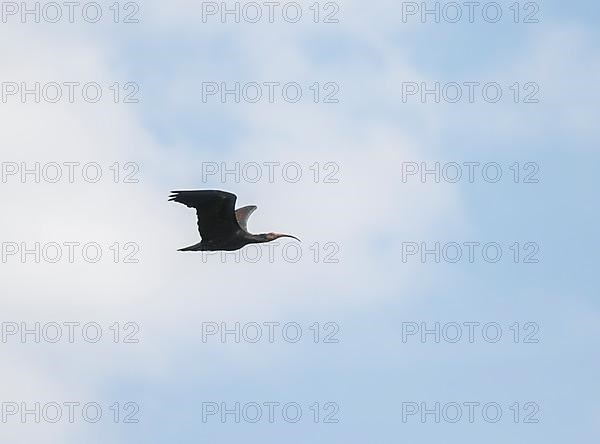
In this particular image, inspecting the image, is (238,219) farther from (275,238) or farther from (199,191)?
(199,191)

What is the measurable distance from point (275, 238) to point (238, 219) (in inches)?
73.7

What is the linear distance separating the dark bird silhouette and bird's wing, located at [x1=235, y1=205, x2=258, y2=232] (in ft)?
2.06

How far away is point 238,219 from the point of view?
2598 inches

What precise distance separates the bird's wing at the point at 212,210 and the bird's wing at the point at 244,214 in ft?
8.22

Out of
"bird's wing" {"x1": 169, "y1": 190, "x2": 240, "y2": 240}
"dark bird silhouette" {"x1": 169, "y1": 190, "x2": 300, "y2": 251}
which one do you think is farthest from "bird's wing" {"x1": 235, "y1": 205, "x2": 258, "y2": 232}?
"bird's wing" {"x1": 169, "y1": 190, "x2": 240, "y2": 240}

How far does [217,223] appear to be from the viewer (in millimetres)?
62281

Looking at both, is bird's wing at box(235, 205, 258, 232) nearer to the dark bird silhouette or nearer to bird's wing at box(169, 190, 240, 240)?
the dark bird silhouette

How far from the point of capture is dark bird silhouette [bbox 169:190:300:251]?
198 feet

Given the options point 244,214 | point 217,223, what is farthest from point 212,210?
point 244,214

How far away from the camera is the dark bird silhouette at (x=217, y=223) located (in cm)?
6050

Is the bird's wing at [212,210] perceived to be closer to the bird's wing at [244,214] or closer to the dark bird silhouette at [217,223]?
the dark bird silhouette at [217,223]

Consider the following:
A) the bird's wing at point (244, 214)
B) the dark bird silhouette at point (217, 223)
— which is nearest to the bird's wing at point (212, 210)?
the dark bird silhouette at point (217, 223)

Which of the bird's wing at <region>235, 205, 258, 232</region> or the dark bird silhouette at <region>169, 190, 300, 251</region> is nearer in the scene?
the dark bird silhouette at <region>169, 190, 300, 251</region>

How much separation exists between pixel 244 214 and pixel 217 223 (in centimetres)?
447
